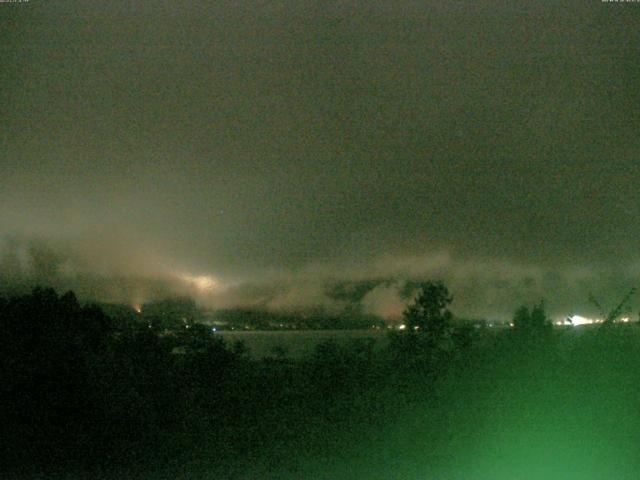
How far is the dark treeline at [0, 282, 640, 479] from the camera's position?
1096 cm

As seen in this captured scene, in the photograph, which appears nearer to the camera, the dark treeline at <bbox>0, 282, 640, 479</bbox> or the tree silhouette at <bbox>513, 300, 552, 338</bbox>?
the dark treeline at <bbox>0, 282, 640, 479</bbox>

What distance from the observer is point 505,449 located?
36.8 feet

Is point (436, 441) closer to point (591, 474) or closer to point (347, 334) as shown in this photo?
point (591, 474)

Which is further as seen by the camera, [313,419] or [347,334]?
[347,334]

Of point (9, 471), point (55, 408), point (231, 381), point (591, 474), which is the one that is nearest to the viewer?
point (591, 474)

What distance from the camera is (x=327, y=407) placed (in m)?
14.4

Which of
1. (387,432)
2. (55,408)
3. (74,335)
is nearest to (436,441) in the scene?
(387,432)

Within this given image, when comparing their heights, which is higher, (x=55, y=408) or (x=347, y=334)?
(x=347, y=334)

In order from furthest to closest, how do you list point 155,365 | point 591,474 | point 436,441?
point 155,365 → point 436,441 → point 591,474

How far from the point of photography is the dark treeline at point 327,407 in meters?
11.0

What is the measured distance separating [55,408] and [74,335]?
2.32 meters

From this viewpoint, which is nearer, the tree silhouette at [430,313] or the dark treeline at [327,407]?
the dark treeline at [327,407]

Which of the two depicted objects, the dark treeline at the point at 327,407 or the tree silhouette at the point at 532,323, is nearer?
the dark treeline at the point at 327,407

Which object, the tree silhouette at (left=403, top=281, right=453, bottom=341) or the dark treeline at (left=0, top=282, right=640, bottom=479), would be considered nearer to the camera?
the dark treeline at (left=0, top=282, right=640, bottom=479)
